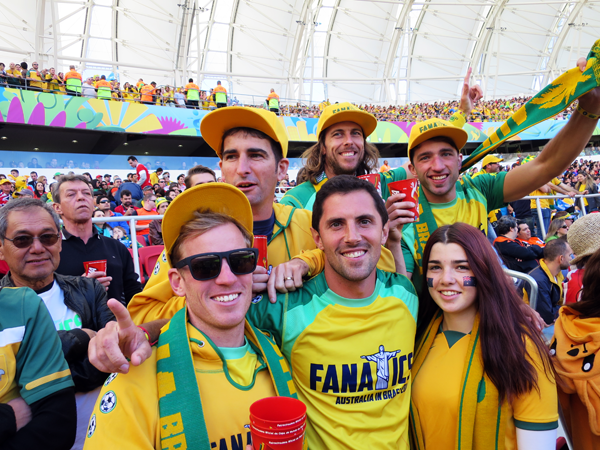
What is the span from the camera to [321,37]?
106 ft

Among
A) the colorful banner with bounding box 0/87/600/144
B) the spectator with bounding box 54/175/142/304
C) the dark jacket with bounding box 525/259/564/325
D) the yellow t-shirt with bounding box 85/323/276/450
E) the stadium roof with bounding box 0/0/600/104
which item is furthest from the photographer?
the stadium roof with bounding box 0/0/600/104

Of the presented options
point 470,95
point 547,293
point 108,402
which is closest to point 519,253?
point 547,293

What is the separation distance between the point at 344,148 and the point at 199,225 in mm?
1840

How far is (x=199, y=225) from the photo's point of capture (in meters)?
1.58

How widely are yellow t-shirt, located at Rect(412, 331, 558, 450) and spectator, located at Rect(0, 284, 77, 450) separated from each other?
1.72m

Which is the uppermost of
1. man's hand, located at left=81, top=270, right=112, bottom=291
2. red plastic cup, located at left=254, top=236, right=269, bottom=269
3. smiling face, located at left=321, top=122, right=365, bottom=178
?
smiling face, located at left=321, top=122, right=365, bottom=178

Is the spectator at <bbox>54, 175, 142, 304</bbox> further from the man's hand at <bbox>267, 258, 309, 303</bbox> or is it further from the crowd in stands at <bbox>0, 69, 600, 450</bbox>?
the man's hand at <bbox>267, 258, 309, 303</bbox>

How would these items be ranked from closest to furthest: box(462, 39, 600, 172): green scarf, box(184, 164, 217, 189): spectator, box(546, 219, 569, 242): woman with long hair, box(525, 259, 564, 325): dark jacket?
box(462, 39, 600, 172): green scarf, box(184, 164, 217, 189): spectator, box(525, 259, 564, 325): dark jacket, box(546, 219, 569, 242): woman with long hair

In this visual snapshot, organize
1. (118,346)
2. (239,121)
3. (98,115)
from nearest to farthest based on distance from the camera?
(118,346)
(239,121)
(98,115)

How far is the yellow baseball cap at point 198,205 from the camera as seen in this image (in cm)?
158

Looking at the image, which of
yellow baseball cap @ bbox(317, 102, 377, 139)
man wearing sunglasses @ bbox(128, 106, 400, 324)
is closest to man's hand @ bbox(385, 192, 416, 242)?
man wearing sunglasses @ bbox(128, 106, 400, 324)

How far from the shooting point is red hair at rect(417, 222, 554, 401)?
1.77 meters

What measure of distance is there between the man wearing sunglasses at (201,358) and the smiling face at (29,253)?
4.51 ft

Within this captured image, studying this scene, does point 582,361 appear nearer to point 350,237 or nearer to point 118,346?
point 350,237
